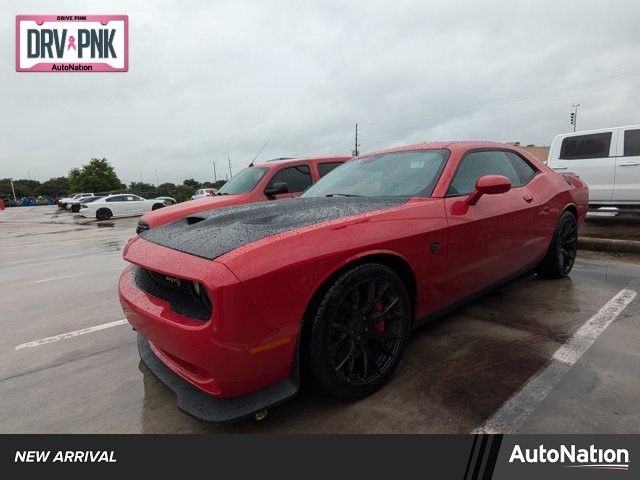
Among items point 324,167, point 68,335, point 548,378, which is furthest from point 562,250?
point 68,335

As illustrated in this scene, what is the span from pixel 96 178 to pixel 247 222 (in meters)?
70.6

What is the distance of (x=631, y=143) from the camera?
6.50m

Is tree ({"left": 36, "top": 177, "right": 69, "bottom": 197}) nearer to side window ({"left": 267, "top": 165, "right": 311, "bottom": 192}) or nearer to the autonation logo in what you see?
side window ({"left": 267, "top": 165, "right": 311, "bottom": 192})

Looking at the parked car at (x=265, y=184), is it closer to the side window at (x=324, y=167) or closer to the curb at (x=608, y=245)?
the side window at (x=324, y=167)

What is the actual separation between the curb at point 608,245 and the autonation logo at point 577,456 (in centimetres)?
434

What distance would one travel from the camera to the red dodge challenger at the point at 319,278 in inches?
64.3

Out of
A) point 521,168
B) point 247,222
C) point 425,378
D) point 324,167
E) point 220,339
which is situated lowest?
point 425,378

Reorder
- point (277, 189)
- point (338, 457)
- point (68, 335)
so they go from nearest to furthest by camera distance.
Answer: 1. point (338, 457)
2. point (68, 335)
3. point (277, 189)

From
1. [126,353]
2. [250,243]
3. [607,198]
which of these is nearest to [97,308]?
[126,353]

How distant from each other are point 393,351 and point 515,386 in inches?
27.3

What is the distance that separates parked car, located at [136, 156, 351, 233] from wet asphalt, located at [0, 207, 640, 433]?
193cm

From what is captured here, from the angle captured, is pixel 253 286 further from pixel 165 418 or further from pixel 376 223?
pixel 165 418

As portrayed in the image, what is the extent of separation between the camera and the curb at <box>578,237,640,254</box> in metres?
4.90

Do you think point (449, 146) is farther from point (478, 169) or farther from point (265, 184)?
point (265, 184)
